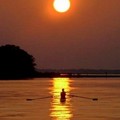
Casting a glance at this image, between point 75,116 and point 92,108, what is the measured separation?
787 cm

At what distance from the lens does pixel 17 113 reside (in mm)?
55344

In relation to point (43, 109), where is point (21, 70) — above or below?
above

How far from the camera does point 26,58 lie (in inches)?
7840

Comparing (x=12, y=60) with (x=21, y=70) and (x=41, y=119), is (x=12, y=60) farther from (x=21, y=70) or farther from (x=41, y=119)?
(x=41, y=119)

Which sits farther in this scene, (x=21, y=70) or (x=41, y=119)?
(x=21, y=70)

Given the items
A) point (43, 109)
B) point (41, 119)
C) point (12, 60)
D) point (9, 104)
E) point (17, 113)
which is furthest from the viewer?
point (12, 60)

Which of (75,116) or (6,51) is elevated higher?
(6,51)

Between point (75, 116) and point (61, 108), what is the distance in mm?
7946

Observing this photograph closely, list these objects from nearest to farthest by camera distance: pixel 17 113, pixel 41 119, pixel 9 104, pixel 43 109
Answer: pixel 41 119
pixel 17 113
pixel 43 109
pixel 9 104

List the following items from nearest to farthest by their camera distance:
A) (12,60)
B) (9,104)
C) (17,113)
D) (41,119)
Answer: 1. (41,119)
2. (17,113)
3. (9,104)
4. (12,60)

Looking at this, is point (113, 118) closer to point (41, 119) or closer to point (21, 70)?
point (41, 119)

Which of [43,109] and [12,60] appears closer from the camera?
[43,109]

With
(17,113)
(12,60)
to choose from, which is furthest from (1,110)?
(12,60)

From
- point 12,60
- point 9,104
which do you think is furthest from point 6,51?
point 9,104
